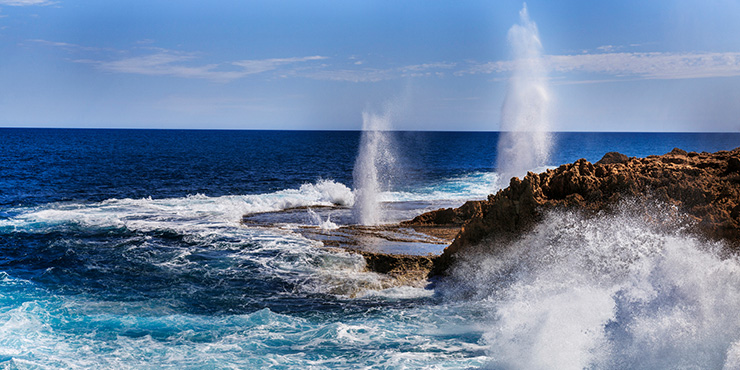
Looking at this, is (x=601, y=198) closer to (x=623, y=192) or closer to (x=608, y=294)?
(x=623, y=192)

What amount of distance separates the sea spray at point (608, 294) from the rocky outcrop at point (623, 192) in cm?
30

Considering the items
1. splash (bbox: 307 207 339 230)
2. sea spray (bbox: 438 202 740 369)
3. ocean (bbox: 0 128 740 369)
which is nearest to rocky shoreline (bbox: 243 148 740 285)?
sea spray (bbox: 438 202 740 369)

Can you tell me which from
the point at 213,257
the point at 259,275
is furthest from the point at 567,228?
the point at 213,257

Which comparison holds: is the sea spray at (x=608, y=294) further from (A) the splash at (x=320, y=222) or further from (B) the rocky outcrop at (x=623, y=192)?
(A) the splash at (x=320, y=222)

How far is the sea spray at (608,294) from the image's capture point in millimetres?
→ 7117

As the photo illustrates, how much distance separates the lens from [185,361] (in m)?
8.34

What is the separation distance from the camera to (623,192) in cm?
1081

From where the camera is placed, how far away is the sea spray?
712 centimetres

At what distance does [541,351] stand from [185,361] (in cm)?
544

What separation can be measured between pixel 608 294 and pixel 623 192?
9.54 feet

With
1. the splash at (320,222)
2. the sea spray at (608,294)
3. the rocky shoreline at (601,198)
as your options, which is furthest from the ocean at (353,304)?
the splash at (320,222)

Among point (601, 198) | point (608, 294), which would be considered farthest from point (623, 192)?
point (608, 294)

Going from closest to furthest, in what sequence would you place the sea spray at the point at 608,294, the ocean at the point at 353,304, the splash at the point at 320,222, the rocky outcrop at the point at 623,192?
1. the sea spray at the point at 608,294
2. the ocean at the point at 353,304
3. the rocky outcrop at the point at 623,192
4. the splash at the point at 320,222

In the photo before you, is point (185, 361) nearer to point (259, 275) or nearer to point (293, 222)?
point (259, 275)
